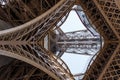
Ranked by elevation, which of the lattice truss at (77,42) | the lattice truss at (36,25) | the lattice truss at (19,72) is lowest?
the lattice truss at (77,42)

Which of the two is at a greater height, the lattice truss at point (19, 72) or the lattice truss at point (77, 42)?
the lattice truss at point (19, 72)

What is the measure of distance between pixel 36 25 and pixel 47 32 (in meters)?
1.50

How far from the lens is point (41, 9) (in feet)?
47.3

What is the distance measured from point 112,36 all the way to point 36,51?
4027 millimetres

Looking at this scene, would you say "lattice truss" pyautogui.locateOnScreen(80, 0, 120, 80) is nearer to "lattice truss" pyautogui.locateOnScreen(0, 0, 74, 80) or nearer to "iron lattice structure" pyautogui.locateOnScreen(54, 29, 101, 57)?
"lattice truss" pyautogui.locateOnScreen(0, 0, 74, 80)

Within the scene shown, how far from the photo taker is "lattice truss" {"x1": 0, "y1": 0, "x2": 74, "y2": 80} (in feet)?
41.6

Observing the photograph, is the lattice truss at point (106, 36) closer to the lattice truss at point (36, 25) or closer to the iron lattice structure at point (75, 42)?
the lattice truss at point (36, 25)

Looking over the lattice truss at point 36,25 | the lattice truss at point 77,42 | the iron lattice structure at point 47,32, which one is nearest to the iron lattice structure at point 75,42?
the lattice truss at point 77,42

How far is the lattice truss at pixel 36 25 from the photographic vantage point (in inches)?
499

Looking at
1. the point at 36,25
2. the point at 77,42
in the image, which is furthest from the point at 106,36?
the point at 77,42

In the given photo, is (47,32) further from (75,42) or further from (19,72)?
(75,42)

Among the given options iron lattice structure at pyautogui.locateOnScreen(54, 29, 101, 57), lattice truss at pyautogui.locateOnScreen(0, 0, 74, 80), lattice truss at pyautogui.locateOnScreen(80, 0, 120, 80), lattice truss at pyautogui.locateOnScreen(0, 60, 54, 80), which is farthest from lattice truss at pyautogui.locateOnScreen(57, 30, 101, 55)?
lattice truss at pyautogui.locateOnScreen(0, 0, 74, 80)

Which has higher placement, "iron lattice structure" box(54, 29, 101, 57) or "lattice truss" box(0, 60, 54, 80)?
"lattice truss" box(0, 60, 54, 80)

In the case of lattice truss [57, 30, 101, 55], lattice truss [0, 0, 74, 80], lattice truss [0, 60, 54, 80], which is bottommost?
lattice truss [57, 30, 101, 55]
